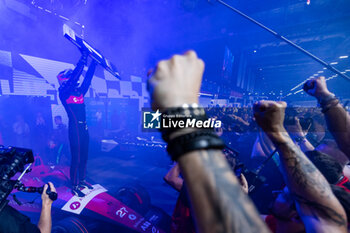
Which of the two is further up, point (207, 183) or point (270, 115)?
point (270, 115)

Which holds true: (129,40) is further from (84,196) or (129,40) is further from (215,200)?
(215,200)

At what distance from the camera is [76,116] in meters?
3.22

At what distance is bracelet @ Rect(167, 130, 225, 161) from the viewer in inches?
17.8

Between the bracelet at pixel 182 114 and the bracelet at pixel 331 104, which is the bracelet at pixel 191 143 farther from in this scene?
the bracelet at pixel 331 104

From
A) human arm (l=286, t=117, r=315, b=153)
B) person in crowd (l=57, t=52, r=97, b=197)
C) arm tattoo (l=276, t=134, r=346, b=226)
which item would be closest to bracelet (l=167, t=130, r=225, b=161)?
arm tattoo (l=276, t=134, r=346, b=226)

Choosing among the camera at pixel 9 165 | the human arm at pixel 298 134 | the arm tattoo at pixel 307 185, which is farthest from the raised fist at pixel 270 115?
the camera at pixel 9 165

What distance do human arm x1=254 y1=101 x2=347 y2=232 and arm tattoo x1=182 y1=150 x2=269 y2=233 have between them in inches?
29.7

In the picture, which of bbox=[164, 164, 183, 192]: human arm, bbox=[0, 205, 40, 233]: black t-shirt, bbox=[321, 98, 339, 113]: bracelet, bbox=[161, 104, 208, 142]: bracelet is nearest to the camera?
bbox=[161, 104, 208, 142]: bracelet

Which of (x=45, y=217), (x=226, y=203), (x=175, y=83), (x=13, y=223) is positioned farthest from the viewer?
(x=45, y=217)

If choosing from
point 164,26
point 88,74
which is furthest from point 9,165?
point 164,26

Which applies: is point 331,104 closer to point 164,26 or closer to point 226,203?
point 226,203

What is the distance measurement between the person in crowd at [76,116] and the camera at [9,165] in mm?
1587

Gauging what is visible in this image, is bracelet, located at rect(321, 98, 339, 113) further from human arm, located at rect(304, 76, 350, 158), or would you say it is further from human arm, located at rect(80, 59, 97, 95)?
human arm, located at rect(80, 59, 97, 95)

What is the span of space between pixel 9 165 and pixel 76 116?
1831mm
